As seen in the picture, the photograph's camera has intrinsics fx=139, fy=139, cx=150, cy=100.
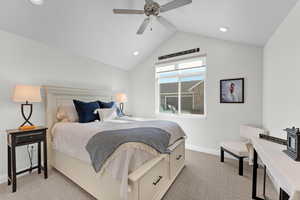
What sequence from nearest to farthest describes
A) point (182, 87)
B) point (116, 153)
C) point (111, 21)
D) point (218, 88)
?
point (116, 153)
point (111, 21)
point (218, 88)
point (182, 87)

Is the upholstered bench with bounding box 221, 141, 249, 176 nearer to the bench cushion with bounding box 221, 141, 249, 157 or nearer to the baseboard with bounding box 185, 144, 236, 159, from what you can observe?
the bench cushion with bounding box 221, 141, 249, 157

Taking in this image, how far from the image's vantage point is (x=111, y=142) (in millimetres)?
1527

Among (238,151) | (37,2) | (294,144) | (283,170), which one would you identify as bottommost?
(238,151)

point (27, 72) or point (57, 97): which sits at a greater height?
point (27, 72)

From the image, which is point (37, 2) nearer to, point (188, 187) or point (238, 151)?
point (188, 187)

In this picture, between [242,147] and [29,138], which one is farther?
[242,147]

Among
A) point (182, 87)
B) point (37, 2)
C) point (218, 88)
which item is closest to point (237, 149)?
point (218, 88)

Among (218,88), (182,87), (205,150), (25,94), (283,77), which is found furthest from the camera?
(182,87)

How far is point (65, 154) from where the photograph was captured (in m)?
2.28

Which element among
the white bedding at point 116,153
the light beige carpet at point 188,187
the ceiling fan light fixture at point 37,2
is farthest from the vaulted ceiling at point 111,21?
the light beige carpet at point 188,187

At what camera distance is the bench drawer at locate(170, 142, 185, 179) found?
220 centimetres

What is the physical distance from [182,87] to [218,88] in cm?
101

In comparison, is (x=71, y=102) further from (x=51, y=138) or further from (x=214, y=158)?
(x=214, y=158)

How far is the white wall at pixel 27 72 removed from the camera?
2215 mm
